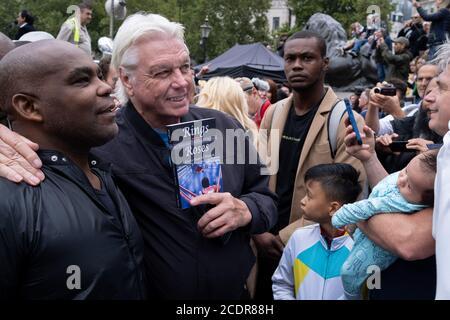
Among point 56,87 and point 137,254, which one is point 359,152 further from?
point 56,87

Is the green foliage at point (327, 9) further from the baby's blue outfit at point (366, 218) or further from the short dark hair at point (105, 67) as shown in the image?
the baby's blue outfit at point (366, 218)

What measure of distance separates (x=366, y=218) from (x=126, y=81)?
1.31 metres

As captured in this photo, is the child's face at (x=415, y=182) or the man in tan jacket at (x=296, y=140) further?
the man in tan jacket at (x=296, y=140)

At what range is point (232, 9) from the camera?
42125 mm

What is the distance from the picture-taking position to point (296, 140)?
3.54 meters

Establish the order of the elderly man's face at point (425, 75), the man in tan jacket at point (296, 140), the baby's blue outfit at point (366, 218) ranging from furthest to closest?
the elderly man's face at point (425, 75) < the man in tan jacket at point (296, 140) < the baby's blue outfit at point (366, 218)

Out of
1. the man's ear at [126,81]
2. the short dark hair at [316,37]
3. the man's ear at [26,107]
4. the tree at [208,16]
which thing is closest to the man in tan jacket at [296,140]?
the short dark hair at [316,37]

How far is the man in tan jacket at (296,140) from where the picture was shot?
3.33 meters

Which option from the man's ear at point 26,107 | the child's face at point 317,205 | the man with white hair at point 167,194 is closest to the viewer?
the man's ear at point 26,107

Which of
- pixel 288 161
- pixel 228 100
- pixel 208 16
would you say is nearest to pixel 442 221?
pixel 288 161

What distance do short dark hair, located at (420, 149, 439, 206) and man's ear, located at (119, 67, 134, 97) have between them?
1374mm

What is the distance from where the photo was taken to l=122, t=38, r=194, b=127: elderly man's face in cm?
245

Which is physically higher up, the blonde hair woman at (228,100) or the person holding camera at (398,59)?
the person holding camera at (398,59)
